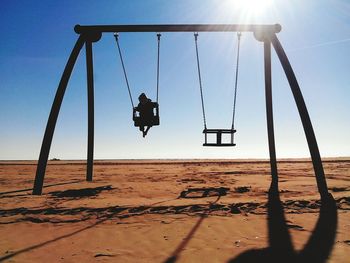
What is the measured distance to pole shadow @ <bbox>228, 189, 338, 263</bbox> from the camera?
157 inches

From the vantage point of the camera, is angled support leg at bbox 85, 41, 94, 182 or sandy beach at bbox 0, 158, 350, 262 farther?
angled support leg at bbox 85, 41, 94, 182

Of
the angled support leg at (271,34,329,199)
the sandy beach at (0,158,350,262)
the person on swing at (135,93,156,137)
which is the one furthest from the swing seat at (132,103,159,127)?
the angled support leg at (271,34,329,199)

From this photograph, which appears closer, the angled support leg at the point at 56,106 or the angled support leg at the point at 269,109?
the angled support leg at the point at 56,106

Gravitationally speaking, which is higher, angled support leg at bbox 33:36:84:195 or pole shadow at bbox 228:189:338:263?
angled support leg at bbox 33:36:84:195

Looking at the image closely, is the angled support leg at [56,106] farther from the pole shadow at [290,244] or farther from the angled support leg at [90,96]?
the pole shadow at [290,244]

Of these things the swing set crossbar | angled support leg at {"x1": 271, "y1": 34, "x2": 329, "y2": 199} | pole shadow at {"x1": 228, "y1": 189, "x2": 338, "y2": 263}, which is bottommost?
pole shadow at {"x1": 228, "y1": 189, "x2": 338, "y2": 263}

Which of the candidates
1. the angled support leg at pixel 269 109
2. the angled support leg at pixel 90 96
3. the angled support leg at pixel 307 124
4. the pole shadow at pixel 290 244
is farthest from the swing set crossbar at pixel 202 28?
the pole shadow at pixel 290 244

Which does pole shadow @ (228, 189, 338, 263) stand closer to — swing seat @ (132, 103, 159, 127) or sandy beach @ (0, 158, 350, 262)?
sandy beach @ (0, 158, 350, 262)

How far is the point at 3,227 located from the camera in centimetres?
569

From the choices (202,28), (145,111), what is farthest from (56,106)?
(202,28)

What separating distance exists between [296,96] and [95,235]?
19.3 ft

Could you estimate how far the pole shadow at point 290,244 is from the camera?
13.1ft

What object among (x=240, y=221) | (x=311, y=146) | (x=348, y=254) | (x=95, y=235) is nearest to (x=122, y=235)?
(x=95, y=235)

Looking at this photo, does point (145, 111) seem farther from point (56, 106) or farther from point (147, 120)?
point (56, 106)
